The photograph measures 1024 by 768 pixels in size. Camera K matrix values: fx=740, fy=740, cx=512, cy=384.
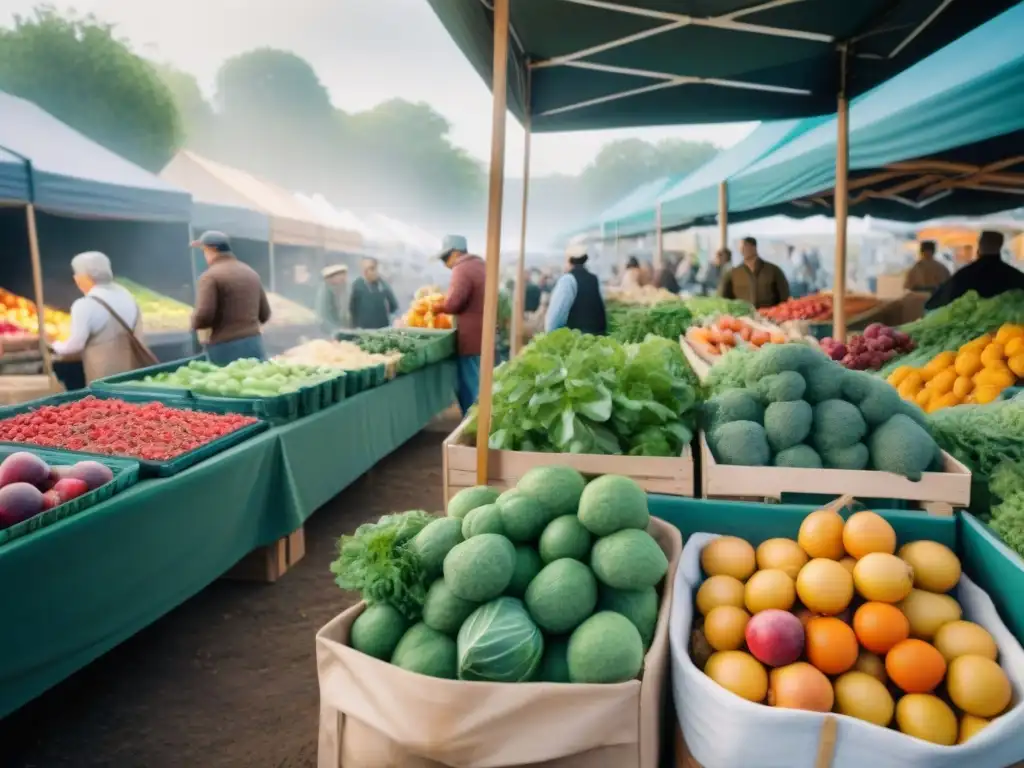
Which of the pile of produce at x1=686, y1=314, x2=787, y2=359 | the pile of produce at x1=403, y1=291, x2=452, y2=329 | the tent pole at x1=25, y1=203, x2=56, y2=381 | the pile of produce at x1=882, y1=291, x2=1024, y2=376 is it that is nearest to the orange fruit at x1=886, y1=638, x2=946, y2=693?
the pile of produce at x1=686, y1=314, x2=787, y2=359

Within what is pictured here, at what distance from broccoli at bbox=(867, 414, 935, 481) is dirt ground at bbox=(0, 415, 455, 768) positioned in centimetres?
194

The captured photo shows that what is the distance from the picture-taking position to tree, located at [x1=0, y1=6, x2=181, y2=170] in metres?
24.5

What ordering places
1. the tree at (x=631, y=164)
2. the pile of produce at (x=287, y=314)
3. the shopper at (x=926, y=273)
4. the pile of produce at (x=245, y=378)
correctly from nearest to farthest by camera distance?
the pile of produce at (x=245, y=378), the shopper at (x=926, y=273), the pile of produce at (x=287, y=314), the tree at (x=631, y=164)

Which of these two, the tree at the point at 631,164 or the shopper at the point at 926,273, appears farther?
the tree at the point at 631,164

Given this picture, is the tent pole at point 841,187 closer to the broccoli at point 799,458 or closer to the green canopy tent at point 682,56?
the green canopy tent at point 682,56

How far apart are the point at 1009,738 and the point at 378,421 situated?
4152 mm

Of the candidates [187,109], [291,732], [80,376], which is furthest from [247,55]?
[291,732]

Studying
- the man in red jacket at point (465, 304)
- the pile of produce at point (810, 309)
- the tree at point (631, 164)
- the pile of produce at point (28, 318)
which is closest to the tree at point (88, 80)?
the pile of produce at point (28, 318)

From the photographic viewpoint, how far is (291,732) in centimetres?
246

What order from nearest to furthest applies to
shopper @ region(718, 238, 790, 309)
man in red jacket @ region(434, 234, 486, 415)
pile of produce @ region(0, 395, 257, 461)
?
1. pile of produce @ region(0, 395, 257, 461)
2. man in red jacket @ region(434, 234, 486, 415)
3. shopper @ region(718, 238, 790, 309)

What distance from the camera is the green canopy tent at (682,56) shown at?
9.66ft

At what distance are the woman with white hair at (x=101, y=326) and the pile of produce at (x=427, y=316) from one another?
107 inches

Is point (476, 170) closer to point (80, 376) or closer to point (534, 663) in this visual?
point (80, 376)

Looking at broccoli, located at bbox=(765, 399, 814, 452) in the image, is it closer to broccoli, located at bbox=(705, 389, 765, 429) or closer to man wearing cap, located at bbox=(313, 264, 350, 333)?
broccoli, located at bbox=(705, 389, 765, 429)
